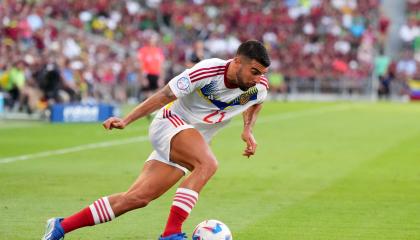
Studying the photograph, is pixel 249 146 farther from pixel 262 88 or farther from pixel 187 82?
pixel 187 82

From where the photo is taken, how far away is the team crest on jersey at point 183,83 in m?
8.37

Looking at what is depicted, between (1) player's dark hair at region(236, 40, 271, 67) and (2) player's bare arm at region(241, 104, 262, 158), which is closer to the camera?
(1) player's dark hair at region(236, 40, 271, 67)

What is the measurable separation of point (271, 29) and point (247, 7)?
192cm

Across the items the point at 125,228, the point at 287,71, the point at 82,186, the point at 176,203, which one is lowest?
the point at 287,71

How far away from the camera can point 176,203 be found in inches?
321

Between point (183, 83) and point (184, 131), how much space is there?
442 millimetres

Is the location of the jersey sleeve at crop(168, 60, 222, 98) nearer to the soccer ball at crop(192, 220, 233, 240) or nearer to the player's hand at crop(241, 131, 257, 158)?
the player's hand at crop(241, 131, 257, 158)

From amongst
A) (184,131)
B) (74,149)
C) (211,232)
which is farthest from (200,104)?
(74,149)

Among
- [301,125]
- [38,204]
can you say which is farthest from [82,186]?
[301,125]

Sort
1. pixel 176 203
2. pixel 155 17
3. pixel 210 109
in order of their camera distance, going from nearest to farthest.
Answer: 1. pixel 176 203
2. pixel 210 109
3. pixel 155 17

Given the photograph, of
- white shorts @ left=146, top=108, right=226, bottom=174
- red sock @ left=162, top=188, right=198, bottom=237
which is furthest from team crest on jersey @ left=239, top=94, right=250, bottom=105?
red sock @ left=162, top=188, right=198, bottom=237

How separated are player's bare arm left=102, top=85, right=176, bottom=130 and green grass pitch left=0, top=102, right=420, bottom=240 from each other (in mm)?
1618

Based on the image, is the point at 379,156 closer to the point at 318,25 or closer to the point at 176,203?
the point at 176,203

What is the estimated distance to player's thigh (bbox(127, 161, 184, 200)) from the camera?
8430 millimetres
